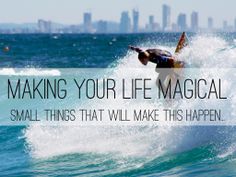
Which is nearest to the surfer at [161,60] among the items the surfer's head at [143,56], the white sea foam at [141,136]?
the surfer's head at [143,56]

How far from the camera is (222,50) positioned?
14930mm

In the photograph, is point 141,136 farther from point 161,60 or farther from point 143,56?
point 143,56

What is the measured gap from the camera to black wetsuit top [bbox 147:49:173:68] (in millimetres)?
13172

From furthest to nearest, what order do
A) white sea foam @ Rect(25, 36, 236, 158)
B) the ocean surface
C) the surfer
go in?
the surfer
white sea foam @ Rect(25, 36, 236, 158)
the ocean surface

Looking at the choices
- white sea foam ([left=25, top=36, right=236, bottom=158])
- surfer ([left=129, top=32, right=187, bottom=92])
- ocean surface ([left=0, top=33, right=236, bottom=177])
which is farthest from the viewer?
surfer ([left=129, top=32, right=187, bottom=92])

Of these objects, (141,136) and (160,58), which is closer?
(160,58)

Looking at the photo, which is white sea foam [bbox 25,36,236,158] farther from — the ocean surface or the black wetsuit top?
the black wetsuit top

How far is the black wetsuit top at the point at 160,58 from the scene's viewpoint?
43.2 feet

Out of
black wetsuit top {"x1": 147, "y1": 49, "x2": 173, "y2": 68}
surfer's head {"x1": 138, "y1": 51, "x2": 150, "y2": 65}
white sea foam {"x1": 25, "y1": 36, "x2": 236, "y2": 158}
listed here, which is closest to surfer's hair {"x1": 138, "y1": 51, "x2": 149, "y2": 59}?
surfer's head {"x1": 138, "y1": 51, "x2": 150, "y2": 65}

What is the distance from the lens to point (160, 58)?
1319cm

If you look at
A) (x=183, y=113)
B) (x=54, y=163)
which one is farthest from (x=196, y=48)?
(x=54, y=163)

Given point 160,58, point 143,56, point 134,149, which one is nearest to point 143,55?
point 143,56

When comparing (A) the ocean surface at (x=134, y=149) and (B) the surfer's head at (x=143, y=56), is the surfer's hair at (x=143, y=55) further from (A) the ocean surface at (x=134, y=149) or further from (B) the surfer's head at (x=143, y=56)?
(A) the ocean surface at (x=134, y=149)

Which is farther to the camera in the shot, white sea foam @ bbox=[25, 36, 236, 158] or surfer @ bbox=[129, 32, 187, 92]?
surfer @ bbox=[129, 32, 187, 92]
